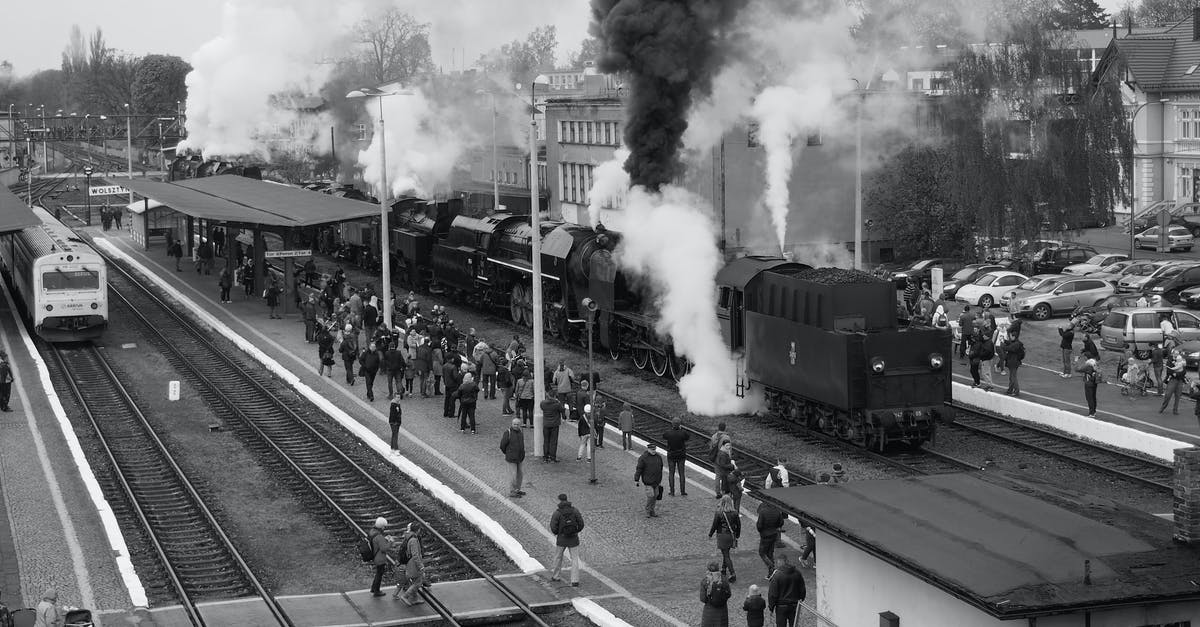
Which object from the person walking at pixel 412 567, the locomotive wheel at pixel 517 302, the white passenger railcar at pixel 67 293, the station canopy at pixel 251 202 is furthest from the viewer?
the station canopy at pixel 251 202

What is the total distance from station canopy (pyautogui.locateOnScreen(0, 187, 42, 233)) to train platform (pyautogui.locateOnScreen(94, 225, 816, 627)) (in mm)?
12530

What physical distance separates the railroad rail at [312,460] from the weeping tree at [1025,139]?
75.9 ft

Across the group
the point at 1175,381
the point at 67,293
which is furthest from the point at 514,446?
the point at 67,293

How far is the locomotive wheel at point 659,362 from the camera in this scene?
1219 inches

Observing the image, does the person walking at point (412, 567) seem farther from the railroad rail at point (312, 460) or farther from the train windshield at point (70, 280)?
the train windshield at point (70, 280)

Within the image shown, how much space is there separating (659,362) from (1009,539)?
18.6 meters

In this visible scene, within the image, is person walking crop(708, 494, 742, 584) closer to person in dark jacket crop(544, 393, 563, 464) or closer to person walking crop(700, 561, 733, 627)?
person walking crop(700, 561, 733, 627)

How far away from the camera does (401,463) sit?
953 inches

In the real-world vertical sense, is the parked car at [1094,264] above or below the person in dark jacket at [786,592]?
above

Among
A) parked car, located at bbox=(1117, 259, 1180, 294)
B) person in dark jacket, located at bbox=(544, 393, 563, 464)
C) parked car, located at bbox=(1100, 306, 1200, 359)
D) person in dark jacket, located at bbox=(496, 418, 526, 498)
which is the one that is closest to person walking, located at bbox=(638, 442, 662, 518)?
person in dark jacket, located at bbox=(496, 418, 526, 498)

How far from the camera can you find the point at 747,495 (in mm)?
21641

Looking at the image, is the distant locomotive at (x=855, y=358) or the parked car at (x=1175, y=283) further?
the parked car at (x=1175, y=283)

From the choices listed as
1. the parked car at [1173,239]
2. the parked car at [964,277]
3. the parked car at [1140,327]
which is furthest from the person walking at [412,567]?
the parked car at [1173,239]

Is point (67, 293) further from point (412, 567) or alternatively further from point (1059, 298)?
point (1059, 298)
